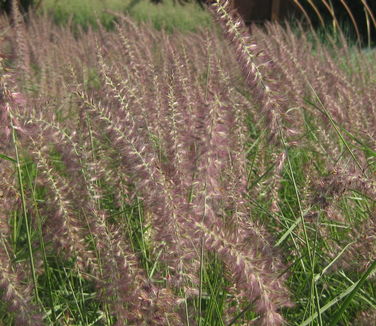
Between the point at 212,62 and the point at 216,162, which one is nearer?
the point at 216,162

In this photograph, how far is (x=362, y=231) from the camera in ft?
4.42

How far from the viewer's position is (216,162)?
0.99m

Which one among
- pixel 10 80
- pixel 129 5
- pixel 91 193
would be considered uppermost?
pixel 10 80

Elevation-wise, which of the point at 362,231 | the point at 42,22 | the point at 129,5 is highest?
the point at 362,231

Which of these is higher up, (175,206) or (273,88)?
(273,88)

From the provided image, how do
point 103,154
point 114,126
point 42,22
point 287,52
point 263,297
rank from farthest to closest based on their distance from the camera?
point 42,22
point 287,52
point 103,154
point 114,126
point 263,297

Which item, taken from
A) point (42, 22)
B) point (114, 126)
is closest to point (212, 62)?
point (114, 126)

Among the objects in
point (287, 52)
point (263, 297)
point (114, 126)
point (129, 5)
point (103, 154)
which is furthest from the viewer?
point (129, 5)

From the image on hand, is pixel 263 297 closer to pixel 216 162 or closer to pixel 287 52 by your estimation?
pixel 216 162

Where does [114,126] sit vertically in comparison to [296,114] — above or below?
above

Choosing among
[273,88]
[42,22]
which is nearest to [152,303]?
[273,88]

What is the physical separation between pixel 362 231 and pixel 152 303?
557 mm

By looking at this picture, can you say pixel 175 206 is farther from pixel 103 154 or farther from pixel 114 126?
pixel 103 154

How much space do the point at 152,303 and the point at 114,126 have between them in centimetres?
36
